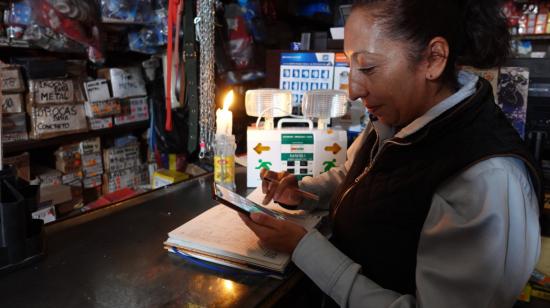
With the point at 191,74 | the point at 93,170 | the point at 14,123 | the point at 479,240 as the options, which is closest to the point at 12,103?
the point at 14,123

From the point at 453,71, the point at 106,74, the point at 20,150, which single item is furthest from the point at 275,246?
the point at 106,74

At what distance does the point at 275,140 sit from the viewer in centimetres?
136

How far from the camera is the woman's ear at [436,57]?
0.74m

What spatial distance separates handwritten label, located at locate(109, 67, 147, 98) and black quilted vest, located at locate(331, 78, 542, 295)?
6.75 feet

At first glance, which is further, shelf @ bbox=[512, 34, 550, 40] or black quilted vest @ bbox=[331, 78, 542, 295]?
shelf @ bbox=[512, 34, 550, 40]

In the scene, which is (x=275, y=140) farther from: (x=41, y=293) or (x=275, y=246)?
(x=41, y=293)

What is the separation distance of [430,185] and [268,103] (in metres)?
0.80

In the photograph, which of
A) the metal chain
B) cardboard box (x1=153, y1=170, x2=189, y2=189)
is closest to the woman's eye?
the metal chain

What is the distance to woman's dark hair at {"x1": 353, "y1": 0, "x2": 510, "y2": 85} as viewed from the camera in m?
0.74

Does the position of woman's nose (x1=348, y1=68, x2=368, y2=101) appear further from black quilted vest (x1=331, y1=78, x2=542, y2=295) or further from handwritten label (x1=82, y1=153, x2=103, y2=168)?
handwritten label (x1=82, y1=153, x2=103, y2=168)

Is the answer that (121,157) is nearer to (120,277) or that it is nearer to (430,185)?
(120,277)

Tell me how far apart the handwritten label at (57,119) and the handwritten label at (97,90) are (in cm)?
8

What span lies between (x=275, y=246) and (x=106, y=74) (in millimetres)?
2050

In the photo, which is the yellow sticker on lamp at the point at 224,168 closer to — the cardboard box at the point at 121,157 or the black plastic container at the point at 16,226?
the black plastic container at the point at 16,226
